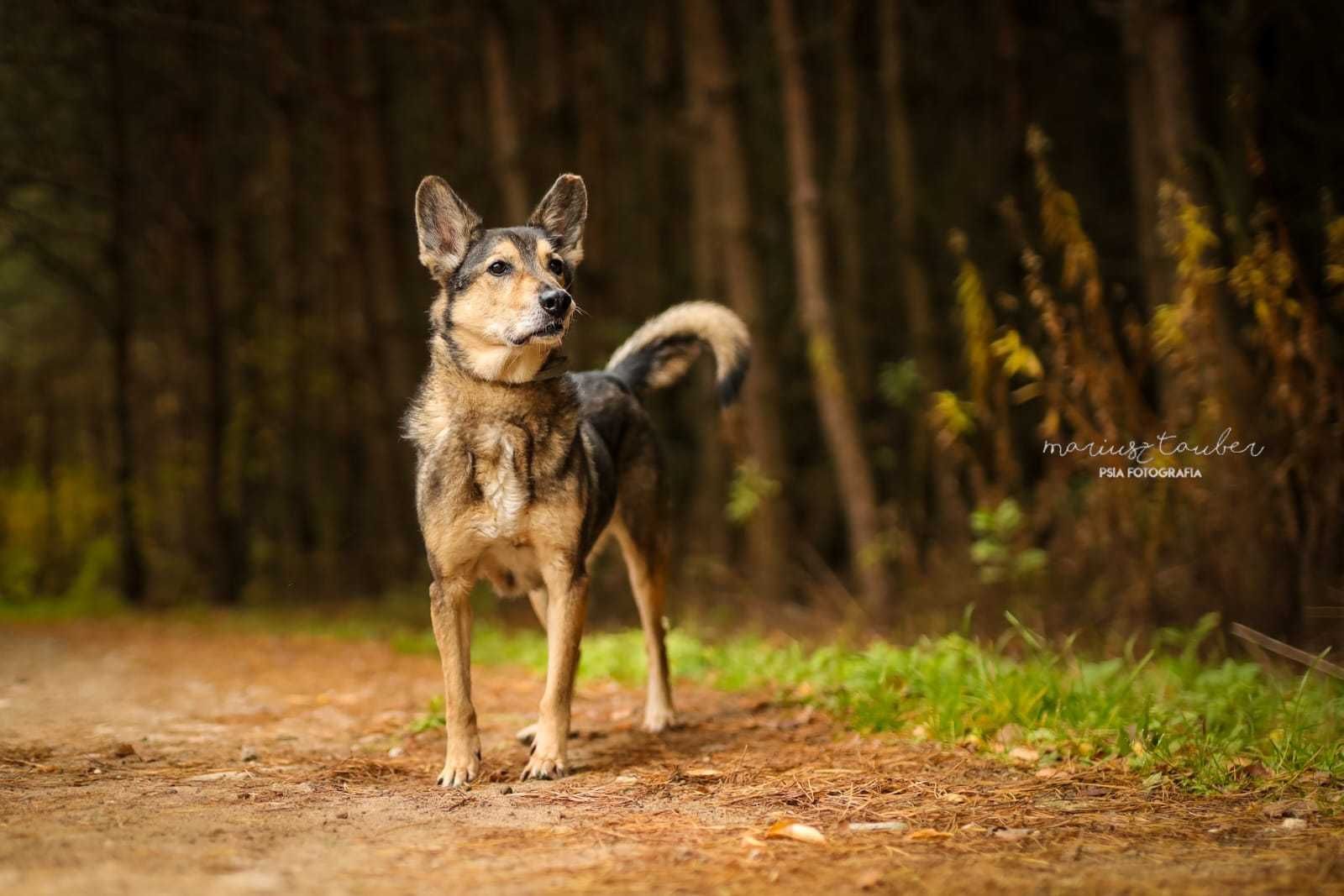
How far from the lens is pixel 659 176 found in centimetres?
1786

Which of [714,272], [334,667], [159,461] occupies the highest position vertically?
[714,272]

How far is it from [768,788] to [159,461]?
62.8ft

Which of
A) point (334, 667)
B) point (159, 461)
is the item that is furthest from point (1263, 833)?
point (159, 461)

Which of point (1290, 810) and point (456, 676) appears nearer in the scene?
point (1290, 810)

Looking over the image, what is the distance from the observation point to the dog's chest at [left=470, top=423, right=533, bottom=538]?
17.8ft

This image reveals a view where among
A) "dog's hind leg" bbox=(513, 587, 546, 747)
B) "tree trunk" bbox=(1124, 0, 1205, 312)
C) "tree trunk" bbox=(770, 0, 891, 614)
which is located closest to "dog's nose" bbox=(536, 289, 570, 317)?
"dog's hind leg" bbox=(513, 587, 546, 747)

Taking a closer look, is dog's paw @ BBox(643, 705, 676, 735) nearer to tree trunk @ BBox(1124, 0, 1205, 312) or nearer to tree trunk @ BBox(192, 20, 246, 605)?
tree trunk @ BBox(1124, 0, 1205, 312)

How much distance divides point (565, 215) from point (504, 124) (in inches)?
292

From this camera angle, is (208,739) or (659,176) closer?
(208,739)

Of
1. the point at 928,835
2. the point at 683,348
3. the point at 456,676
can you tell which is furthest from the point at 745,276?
the point at 928,835

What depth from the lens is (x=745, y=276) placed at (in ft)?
36.2

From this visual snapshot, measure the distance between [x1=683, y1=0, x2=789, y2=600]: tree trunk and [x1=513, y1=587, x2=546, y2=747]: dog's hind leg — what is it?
15.0 ft

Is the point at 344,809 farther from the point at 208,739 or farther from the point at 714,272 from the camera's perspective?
the point at 714,272

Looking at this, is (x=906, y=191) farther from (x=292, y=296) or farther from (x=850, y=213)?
(x=292, y=296)
